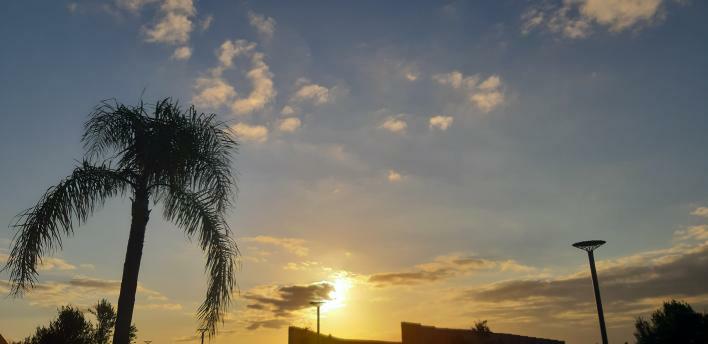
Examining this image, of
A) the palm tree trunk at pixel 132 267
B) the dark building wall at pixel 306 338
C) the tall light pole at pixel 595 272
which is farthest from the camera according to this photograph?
the dark building wall at pixel 306 338

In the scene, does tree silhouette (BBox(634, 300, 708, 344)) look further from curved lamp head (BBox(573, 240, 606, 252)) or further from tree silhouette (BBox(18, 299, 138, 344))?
tree silhouette (BBox(18, 299, 138, 344))

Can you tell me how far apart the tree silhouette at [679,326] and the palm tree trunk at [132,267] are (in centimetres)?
4667

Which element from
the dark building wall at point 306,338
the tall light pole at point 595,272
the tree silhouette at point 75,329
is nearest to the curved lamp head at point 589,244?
the tall light pole at point 595,272

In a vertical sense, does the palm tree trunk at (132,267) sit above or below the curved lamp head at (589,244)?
below

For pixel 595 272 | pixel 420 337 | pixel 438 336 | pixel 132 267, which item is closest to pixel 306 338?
pixel 420 337

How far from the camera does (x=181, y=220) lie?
9656 millimetres

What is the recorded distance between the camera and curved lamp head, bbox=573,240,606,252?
77.4ft

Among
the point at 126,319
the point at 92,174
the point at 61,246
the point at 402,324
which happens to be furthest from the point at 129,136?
the point at 402,324

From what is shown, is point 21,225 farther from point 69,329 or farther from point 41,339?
point 69,329

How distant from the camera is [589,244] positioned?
78.1ft

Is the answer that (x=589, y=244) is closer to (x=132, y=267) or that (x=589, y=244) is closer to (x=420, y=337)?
(x=420, y=337)

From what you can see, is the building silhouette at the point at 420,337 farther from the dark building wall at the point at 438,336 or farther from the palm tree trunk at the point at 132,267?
the palm tree trunk at the point at 132,267

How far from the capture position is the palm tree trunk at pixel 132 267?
8328mm

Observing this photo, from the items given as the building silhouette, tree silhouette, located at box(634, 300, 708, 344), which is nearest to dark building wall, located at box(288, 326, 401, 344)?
the building silhouette
